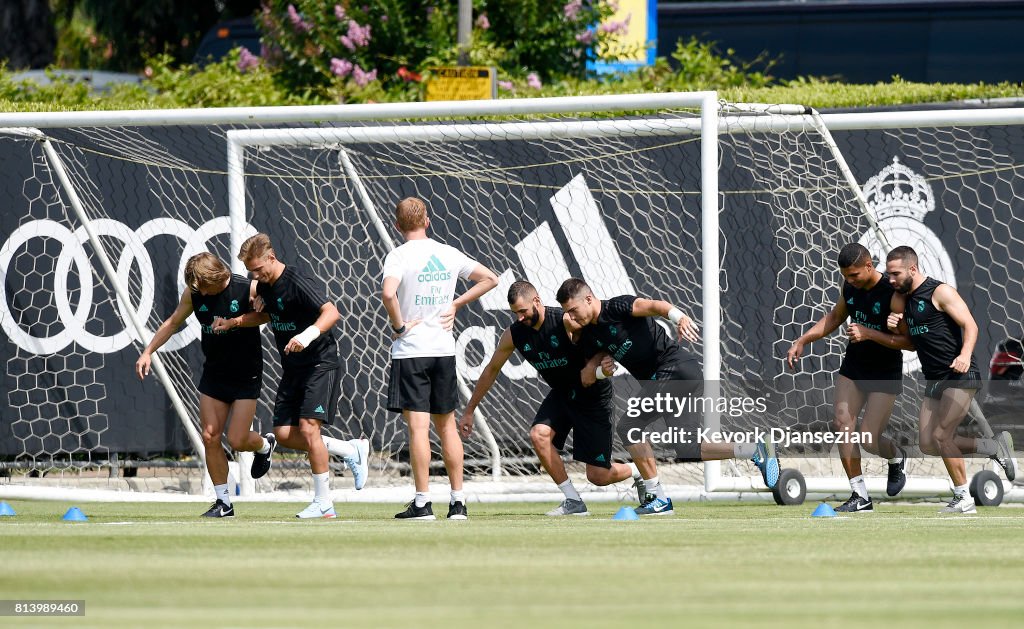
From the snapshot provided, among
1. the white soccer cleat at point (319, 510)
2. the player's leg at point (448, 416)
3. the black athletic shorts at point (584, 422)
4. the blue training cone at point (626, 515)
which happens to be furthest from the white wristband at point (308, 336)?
the blue training cone at point (626, 515)

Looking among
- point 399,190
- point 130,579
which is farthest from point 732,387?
point 130,579

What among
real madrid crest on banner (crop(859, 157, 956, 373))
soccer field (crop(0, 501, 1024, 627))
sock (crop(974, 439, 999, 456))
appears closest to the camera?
soccer field (crop(0, 501, 1024, 627))

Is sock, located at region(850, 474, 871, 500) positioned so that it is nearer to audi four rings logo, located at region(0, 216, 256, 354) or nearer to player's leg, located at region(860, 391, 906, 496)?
player's leg, located at region(860, 391, 906, 496)

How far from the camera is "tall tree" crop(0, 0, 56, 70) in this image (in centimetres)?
2564

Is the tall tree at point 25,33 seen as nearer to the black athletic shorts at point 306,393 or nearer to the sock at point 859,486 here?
the black athletic shorts at point 306,393

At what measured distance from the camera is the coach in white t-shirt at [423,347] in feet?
28.8

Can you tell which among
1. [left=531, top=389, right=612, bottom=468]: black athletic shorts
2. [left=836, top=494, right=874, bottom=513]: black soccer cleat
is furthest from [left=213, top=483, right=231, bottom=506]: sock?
[left=836, top=494, right=874, bottom=513]: black soccer cleat

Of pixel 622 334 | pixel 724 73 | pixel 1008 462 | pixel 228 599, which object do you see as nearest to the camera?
pixel 228 599

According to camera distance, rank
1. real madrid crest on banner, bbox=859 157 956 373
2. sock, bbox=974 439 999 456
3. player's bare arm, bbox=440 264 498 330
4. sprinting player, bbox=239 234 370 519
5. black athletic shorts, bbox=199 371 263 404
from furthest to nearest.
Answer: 1. real madrid crest on banner, bbox=859 157 956 373
2. sock, bbox=974 439 999 456
3. black athletic shorts, bbox=199 371 263 404
4. sprinting player, bbox=239 234 370 519
5. player's bare arm, bbox=440 264 498 330

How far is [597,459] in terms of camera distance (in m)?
9.62

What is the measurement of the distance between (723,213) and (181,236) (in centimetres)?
439

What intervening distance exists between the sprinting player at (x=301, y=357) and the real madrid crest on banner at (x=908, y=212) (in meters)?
4.76

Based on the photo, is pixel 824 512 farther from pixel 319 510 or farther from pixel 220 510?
pixel 220 510

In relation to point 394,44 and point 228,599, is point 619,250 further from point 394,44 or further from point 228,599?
point 228,599
